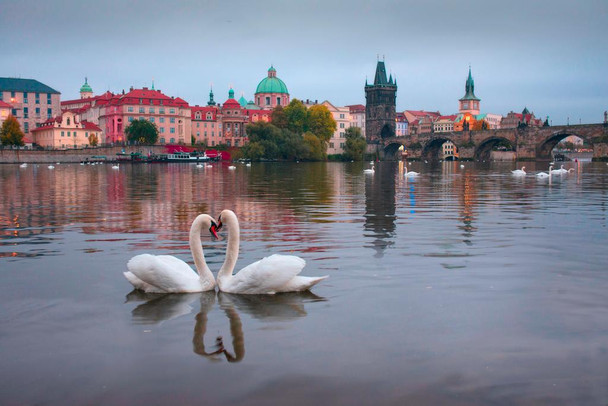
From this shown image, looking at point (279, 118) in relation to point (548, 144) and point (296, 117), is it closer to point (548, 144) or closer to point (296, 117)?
point (296, 117)

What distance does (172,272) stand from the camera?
355 inches

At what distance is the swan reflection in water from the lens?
727 centimetres

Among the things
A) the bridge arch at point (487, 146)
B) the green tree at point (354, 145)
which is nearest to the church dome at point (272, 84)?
the green tree at point (354, 145)

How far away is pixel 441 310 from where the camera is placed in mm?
8195

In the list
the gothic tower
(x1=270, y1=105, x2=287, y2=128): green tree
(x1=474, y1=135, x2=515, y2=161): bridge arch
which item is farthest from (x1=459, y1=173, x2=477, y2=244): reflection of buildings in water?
the gothic tower

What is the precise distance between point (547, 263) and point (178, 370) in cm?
744

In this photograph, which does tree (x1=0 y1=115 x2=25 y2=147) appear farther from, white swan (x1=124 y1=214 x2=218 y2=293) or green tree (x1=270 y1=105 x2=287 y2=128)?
white swan (x1=124 y1=214 x2=218 y2=293)

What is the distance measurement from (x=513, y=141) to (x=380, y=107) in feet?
187

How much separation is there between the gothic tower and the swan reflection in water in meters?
168

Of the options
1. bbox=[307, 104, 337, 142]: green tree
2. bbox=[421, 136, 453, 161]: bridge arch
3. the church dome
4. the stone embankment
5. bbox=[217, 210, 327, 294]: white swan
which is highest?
the church dome

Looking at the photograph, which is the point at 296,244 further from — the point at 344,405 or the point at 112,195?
the point at 112,195

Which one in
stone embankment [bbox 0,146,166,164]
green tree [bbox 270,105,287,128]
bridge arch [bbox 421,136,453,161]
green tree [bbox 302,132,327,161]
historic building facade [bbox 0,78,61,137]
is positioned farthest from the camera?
bridge arch [bbox 421,136,453,161]

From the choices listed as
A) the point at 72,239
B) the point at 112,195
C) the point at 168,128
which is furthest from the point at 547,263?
the point at 168,128

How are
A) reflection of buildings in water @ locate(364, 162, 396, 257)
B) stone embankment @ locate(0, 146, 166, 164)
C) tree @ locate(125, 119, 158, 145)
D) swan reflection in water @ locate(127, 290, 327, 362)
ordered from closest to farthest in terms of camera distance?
swan reflection in water @ locate(127, 290, 327, 362)
reflection of buildings in water @ locate(364, 162, 396, 257)
stone embankment @ locate(0, 146, 166, 164)
tree @ locate(125, 119, 158, 145)
